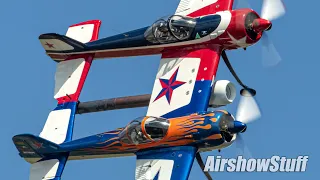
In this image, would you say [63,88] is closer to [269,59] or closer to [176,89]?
[176,89]

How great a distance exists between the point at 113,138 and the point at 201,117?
327cm

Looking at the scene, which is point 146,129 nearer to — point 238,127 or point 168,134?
point 168,134

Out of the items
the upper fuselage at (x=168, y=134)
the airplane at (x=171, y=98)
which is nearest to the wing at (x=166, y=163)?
the airplane at (x=171, y=98)

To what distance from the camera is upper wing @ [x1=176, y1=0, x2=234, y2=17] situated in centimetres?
3345

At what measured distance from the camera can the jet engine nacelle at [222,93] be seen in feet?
103

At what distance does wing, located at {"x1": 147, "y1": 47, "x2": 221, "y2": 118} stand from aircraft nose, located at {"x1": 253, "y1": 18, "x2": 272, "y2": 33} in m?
1.49

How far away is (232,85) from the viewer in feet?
104

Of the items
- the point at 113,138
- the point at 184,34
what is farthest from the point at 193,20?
the point at 113,138

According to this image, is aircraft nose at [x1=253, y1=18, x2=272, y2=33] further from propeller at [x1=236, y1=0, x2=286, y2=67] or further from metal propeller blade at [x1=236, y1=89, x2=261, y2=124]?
metal propeller blade at [x1=236, y1=89, x2=261, y2=124]

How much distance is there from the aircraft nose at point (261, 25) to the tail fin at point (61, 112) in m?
6.68

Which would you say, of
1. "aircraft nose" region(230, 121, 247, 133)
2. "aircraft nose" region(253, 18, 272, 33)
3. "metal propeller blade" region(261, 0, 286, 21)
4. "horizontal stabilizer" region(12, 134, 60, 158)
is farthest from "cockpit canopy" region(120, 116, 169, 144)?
"metal propeller blade" region(261, 0, 286, 21)

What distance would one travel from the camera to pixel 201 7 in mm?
34094

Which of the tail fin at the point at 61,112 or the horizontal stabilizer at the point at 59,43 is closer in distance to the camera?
the tail fin at the point at 61,112

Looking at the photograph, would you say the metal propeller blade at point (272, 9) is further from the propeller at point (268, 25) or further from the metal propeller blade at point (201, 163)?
the metal propeller blade at point (201, 163)
